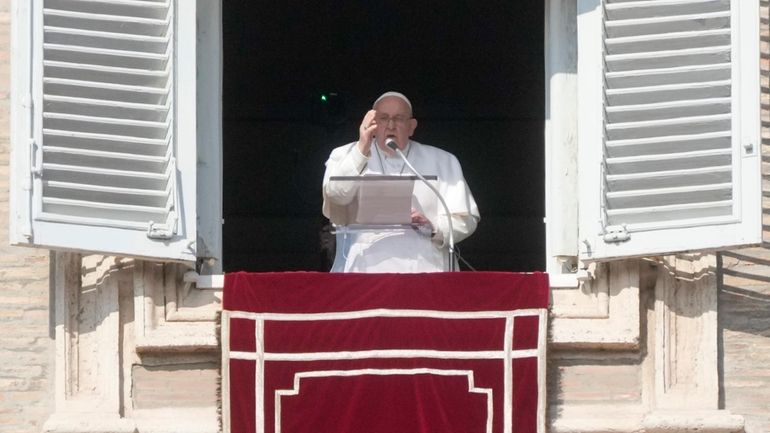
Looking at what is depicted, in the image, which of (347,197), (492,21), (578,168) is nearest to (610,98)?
(578,168)

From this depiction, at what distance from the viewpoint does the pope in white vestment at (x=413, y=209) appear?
10.5 meters

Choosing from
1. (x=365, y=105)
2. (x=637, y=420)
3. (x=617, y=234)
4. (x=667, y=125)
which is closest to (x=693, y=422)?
(x=637, y=420)

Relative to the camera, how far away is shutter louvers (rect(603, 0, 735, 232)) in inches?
397

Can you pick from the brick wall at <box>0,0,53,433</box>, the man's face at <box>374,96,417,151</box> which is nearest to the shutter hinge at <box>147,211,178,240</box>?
the brick wall at <box>0,0,53,433</box>

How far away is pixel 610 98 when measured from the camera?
10242mm

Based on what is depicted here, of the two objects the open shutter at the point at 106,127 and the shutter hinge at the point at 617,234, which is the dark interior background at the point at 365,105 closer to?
the open shutter at the point at 106,127

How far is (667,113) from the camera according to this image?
10.2m

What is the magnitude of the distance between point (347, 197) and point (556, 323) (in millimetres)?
968

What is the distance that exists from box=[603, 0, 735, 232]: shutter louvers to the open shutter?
1.64 metres

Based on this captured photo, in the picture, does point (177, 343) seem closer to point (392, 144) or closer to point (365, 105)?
point (392, 144)

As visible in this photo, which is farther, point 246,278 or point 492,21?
point 492,21

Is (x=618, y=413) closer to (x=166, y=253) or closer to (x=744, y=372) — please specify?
(x=744, y=372)

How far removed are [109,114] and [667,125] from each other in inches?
84.8

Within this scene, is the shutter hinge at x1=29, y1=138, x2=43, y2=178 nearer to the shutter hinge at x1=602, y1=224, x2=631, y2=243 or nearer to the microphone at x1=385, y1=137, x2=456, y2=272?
the microphone at x1=385, y1=137, x2=456, y2=272
